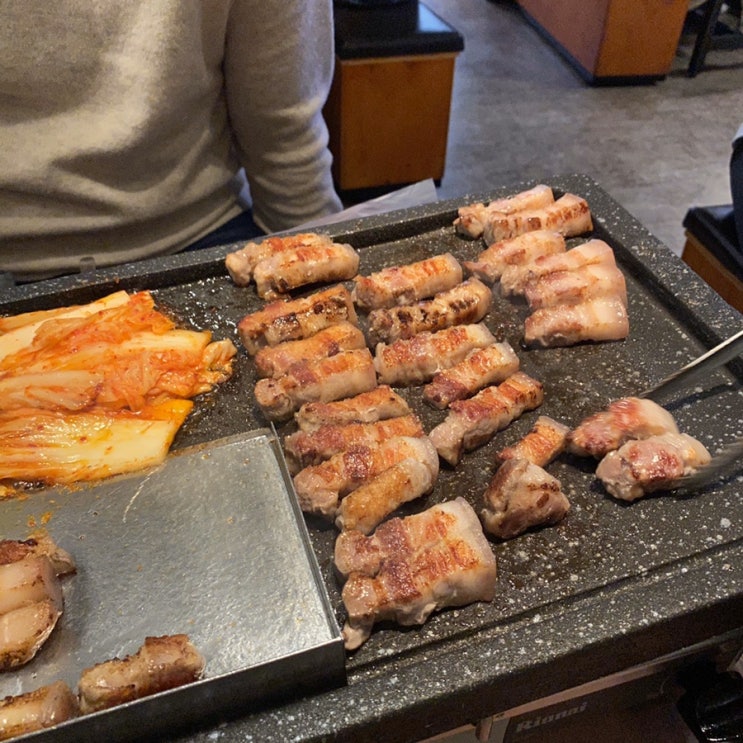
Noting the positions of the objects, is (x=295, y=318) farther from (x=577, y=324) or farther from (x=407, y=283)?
(x=577, y=324)

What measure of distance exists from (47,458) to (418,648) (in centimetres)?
100

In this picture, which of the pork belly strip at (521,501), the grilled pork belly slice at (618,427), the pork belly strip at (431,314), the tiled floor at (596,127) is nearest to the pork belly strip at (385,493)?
the pork belly strip at (521,501)

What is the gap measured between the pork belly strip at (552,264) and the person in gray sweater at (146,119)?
88cm

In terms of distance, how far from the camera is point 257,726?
4.29 feet

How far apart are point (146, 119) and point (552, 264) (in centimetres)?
→ 133

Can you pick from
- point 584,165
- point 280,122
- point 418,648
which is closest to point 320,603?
point 418,648

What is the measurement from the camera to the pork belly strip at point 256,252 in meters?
2.22

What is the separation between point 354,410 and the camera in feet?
6.04

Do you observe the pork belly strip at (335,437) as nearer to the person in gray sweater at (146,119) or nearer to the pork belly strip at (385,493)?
the pork belly strip at (385,493)

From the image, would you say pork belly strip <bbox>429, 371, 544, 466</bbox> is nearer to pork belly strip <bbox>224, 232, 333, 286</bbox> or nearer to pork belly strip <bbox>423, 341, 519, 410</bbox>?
pork belly strip <bbox>423, 341, 519, 410</bbox>

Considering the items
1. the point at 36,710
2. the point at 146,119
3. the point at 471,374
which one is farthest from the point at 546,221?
the point at 36,710

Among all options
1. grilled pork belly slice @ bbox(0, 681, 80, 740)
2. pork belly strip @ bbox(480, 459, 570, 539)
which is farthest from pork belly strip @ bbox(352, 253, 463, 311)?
grilled pork belly slice @ bbox(0, 681, 80, 740)

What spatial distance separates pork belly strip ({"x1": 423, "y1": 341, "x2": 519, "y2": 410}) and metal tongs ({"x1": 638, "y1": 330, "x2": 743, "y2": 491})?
374 millimetres

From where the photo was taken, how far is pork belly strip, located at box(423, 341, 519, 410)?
1.92 m
